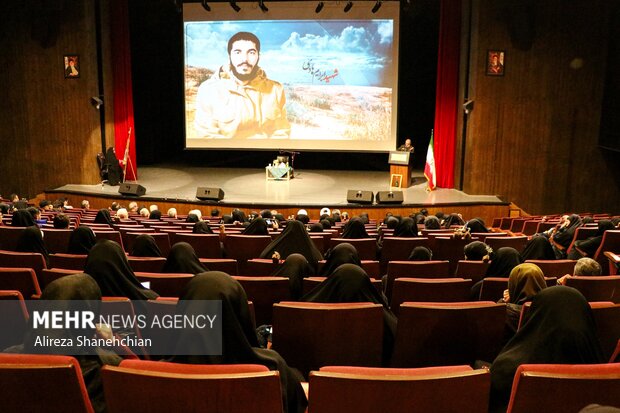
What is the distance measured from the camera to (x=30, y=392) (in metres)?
2.23

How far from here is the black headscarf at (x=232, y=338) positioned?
2551 mm

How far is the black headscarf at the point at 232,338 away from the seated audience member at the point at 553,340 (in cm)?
90

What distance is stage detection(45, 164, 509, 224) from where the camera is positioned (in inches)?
504

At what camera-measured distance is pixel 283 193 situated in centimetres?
1376

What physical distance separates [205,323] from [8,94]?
47.9 feet

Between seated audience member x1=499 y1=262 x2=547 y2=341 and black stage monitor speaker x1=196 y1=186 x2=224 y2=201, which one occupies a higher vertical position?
seated audience member x1=499 y1=262 x2=547 y2=341

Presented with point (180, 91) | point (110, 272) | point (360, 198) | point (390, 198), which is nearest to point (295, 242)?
point (110, 272)

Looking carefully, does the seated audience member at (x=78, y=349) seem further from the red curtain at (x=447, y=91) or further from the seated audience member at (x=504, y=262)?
the red curtain at (x=447, y=91)

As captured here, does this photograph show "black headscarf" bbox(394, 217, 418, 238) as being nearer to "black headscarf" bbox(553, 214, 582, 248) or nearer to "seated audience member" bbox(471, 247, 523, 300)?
"black headscarf" bbox(553, 214, 582, 248)

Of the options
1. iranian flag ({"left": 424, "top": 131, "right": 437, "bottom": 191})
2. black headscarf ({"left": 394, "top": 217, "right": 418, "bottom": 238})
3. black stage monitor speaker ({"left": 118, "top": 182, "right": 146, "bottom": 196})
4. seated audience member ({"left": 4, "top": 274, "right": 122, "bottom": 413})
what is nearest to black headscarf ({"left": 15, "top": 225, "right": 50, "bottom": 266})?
seated audience member ({"left": 4, "top": 274, "right": 122, "bottom": 413})

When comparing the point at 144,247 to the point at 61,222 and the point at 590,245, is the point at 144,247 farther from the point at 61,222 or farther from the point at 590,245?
the point at 590,245

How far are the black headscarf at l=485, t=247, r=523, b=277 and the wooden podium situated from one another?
951 cm

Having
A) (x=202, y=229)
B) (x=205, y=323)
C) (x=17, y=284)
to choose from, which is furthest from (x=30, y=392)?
(x=202, y=229)

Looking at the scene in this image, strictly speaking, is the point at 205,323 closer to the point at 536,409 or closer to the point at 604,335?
the point at 536,409
